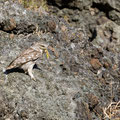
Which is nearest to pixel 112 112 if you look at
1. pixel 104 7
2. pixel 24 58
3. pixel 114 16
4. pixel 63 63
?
pixel 63 63

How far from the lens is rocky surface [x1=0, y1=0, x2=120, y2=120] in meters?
7.67

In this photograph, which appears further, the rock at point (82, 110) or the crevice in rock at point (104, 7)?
the crevice in rock at point (104, 7)

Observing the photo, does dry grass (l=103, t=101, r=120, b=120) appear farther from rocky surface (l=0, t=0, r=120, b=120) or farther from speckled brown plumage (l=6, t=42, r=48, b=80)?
speckled brown plumage (l=6, t=42, r=48, b=80)

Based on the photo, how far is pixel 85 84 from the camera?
970 centimetres

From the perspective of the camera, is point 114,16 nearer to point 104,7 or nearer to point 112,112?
point 104,7

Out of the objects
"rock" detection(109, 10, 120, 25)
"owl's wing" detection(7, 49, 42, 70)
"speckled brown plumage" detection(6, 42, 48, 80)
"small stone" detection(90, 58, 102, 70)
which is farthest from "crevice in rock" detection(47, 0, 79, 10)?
"owl's wing" detection(7, 49, 42, 70)

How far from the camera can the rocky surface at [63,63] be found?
7.67 m

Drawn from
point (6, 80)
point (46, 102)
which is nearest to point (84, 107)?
point (46, 102)

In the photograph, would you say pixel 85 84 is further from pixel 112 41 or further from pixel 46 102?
pixel 112 41

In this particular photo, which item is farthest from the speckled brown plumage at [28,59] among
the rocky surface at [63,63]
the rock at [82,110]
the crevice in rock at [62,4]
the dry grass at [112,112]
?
the crevice in rock at [62,4]

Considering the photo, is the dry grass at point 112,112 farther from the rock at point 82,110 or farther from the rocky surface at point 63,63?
the rock at point 82,110

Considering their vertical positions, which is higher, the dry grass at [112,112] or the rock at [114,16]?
the rock at [114,16]

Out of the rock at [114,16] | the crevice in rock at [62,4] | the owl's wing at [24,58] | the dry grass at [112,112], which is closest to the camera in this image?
the owl's wing at [24,58]

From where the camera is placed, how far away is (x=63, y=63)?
33.6 feet
